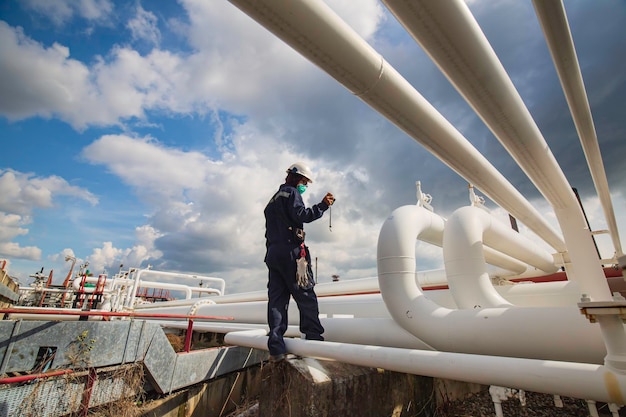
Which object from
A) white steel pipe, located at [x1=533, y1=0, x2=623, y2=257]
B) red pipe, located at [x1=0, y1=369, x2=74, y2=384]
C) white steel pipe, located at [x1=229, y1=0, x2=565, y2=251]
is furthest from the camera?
red pipe, located at [x1=0, y1=369, x2=74, y2=384]

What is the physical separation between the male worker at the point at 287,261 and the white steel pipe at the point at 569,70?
1553mm

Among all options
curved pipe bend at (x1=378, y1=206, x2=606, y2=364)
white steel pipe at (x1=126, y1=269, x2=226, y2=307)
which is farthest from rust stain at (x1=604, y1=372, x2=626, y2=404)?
white steel pipe at (x1=126, y1=269, x2=226, y2=307)

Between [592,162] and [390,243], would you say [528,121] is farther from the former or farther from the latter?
[592,162]

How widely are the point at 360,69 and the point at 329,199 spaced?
3.94ft

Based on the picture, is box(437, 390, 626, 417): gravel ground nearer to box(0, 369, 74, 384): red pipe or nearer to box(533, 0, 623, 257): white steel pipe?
box(533, 0, 623, 257): white steel pipe

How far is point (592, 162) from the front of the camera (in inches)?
101

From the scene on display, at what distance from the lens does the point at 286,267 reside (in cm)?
232

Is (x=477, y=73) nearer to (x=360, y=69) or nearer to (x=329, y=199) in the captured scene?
(x=360, y=69)

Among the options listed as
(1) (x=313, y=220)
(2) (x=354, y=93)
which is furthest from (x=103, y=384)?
(2) (x=354, y=93)

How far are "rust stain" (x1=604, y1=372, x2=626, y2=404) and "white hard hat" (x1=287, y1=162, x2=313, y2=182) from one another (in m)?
2.19

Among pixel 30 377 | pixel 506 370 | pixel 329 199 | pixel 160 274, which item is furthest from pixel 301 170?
pixel 160 274

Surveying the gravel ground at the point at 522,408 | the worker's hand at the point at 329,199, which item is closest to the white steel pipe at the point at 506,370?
the worker's hand at the point at 329,199

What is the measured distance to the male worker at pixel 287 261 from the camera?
2.31 meters

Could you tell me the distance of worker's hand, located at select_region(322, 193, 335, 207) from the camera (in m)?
2.32
